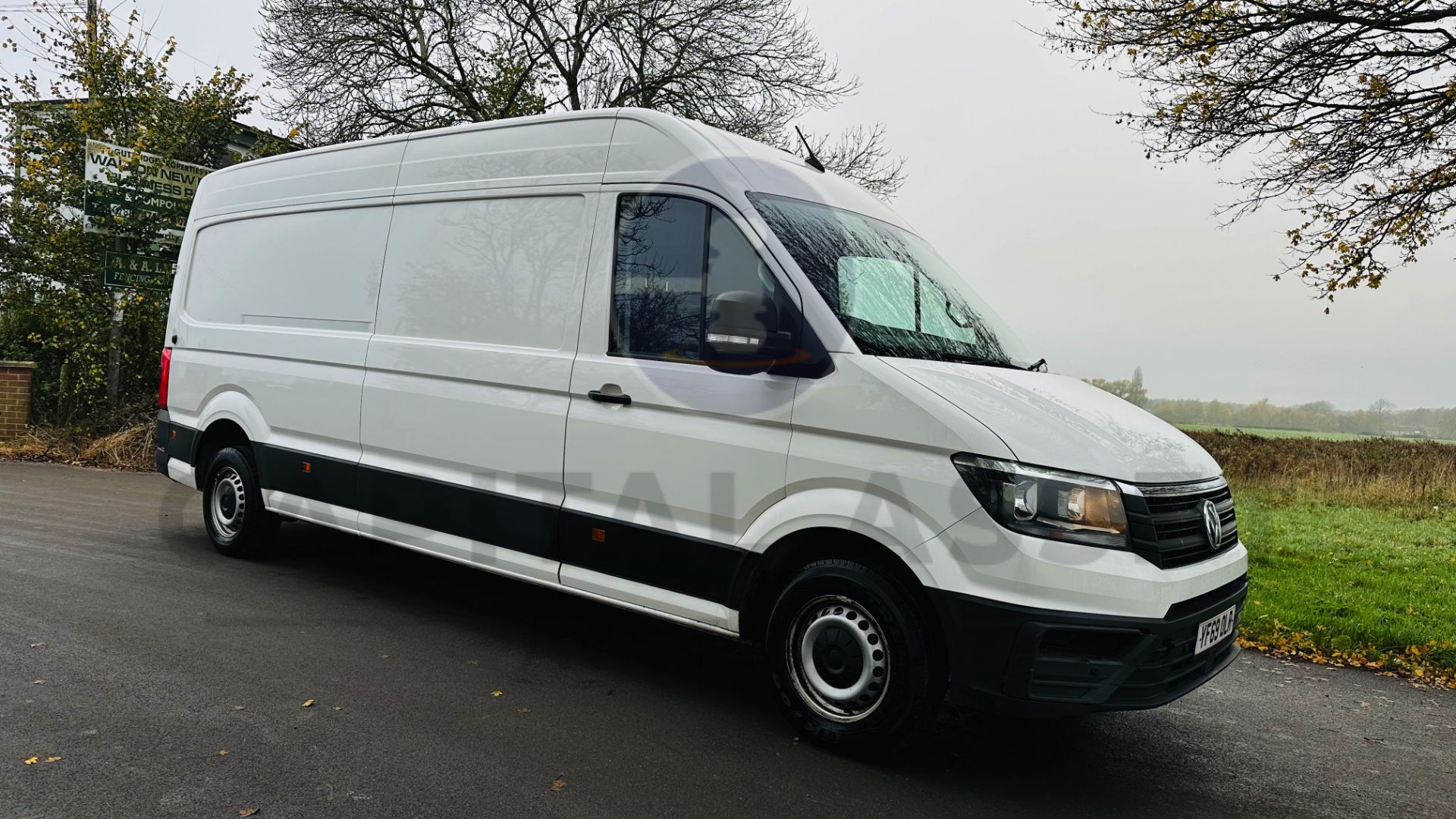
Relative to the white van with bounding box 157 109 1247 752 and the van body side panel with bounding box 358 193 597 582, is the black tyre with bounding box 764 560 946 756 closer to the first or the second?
the white van with bounding box 157 109 1247 752

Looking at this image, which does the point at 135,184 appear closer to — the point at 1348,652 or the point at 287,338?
the point at 287,338

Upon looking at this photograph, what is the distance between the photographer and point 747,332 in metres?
3.81

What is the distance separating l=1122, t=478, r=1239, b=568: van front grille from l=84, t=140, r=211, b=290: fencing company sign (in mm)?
13196

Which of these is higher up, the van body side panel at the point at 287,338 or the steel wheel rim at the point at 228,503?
the van body side panel at the point at 287,338

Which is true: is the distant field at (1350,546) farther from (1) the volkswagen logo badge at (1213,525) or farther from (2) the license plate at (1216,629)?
(1) the volkswagen logo badge at (1213,525)

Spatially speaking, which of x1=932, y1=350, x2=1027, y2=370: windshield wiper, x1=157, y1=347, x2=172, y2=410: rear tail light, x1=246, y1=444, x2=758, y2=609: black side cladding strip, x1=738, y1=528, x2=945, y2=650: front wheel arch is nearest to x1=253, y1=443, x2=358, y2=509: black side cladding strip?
x1=246, y1=444, x2=758, y2=609: black side cladding strip

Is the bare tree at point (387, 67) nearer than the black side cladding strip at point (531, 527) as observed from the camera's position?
No

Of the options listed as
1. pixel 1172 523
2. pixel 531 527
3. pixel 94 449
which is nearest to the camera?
pixel 1172 523

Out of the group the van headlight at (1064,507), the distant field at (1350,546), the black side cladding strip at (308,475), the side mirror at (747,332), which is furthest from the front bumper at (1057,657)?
→ the black side cladding strip at (308,475)

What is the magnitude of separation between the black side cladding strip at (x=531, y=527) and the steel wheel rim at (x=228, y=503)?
65 cm

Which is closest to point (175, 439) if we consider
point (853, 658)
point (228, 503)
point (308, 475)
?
point (228, 503)

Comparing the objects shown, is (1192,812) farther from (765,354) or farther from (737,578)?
(765,354)

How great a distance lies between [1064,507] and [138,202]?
1399 centimetres

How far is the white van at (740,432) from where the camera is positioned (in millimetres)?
3434
